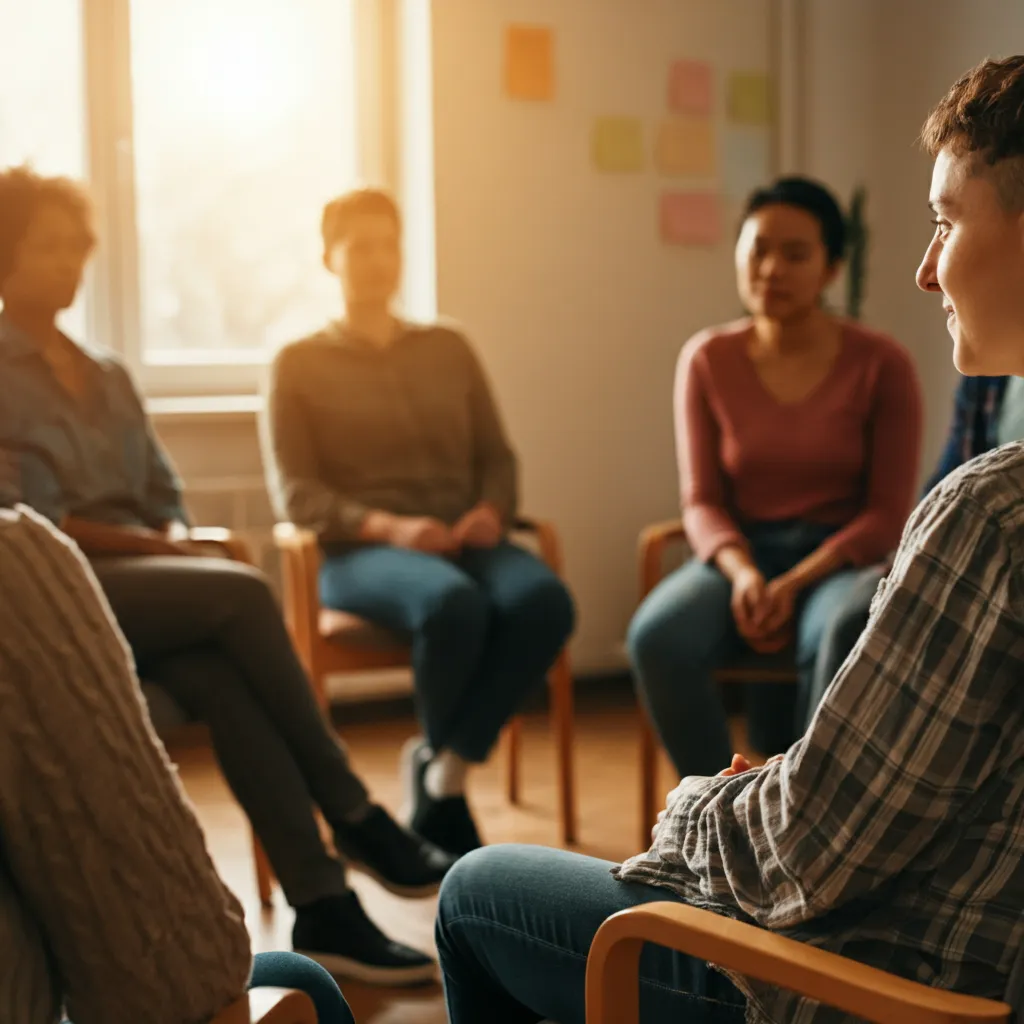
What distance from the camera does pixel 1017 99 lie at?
0.93 m

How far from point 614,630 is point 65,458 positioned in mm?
1931

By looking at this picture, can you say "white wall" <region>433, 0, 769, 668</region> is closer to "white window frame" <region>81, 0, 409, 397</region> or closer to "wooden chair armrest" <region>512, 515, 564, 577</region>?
"white window frame" <region>81, 0, 409, 397</region>

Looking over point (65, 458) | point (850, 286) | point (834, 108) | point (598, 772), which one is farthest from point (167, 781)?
point (834, 108)

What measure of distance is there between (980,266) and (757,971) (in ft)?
1.64

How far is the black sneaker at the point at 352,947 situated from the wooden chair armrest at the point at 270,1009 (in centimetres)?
122

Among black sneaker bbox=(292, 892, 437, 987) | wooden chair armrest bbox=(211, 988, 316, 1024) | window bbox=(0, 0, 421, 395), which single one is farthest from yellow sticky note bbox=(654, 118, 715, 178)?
wooden chair armrest bbox=(211, 988, 316, 1024)

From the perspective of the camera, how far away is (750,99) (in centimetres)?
390

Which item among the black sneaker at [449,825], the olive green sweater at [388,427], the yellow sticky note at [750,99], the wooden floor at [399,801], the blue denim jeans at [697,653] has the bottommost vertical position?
the wooden floor at [399,801]

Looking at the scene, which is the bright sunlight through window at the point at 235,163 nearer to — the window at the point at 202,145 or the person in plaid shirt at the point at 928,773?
the window at the point at 202,145

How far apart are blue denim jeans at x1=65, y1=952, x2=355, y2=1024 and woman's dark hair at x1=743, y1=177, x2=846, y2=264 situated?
1.94 meters

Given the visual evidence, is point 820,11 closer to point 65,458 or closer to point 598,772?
point 598,772

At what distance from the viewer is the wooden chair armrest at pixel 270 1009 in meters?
0.82

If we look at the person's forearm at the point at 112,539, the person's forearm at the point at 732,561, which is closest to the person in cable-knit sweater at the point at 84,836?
the person's forearm at the point at 112,539

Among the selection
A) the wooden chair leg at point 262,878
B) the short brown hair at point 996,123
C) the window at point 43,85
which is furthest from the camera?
the window at point 43,85
